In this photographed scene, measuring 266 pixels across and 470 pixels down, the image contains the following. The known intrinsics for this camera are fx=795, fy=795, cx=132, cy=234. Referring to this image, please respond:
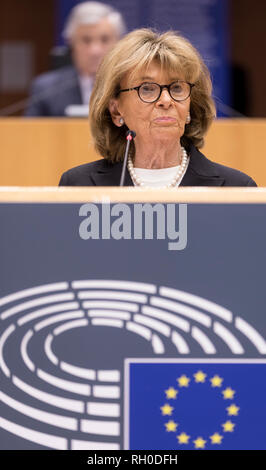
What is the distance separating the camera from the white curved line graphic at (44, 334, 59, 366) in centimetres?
124

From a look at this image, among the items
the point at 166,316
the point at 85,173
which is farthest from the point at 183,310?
the point at 85,173

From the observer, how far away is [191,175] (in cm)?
197

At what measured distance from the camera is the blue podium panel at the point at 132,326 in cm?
122

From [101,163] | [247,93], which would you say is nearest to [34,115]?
[101,163]

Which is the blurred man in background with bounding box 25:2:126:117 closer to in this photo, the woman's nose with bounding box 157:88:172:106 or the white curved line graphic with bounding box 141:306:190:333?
the woman's nose with bounding box 157:88:172:106

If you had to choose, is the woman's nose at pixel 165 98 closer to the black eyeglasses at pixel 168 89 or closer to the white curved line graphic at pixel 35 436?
the black eyeglasses at pixel 168 89

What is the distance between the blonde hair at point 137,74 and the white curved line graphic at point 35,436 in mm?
939

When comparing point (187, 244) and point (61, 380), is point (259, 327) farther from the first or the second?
point (61, 380)

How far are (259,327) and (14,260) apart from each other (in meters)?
0.39

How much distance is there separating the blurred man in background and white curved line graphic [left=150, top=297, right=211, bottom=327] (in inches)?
105

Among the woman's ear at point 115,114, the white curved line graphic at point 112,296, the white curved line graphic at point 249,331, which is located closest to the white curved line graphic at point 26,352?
the white curved line graphic at point 112,296

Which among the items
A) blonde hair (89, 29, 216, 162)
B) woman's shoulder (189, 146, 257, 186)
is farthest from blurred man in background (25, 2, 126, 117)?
woman's shoulder (189, 146, 257, 186)

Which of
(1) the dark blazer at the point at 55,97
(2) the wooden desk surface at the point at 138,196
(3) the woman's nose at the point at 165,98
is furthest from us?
(1) the dark blazer at the point at 55,97
